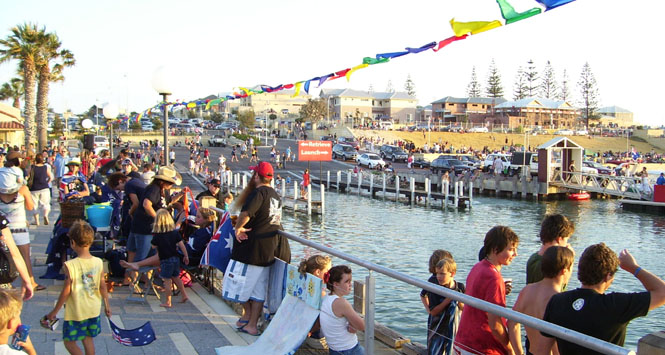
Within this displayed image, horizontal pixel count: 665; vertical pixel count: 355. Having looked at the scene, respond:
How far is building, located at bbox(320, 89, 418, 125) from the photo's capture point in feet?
369

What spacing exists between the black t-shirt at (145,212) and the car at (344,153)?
47631 millimetres

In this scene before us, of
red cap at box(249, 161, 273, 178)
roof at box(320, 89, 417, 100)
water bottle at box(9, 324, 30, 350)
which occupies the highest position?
roof at box(320, 89, 417, 100)

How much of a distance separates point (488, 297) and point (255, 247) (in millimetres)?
2747

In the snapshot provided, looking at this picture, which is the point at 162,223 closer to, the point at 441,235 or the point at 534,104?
the point at 441,235

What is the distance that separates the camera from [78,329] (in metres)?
4.55

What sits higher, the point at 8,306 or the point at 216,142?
the point at 216,142

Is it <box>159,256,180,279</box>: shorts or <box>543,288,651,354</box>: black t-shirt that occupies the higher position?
<box>543,288,651,354</box>: black t-shirt

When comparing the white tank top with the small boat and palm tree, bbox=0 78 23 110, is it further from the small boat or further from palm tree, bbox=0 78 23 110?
palm tree, bbox=0 78 23 110

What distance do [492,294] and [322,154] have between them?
31.0 metres

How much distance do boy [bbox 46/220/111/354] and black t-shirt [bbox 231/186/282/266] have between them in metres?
1.47

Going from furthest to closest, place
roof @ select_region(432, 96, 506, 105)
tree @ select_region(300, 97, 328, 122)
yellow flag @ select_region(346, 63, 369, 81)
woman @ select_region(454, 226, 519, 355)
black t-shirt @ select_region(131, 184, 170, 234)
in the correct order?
roof @ select_region(432, 96, 506, 105) → tree @ select_region(300, 97, 328, 122) → yellow flag @ select_region(346, 63, 369, 81) → black t-shirt @ select_region(131, 184, 170, 234) → woman @ select_region(454, 226, 519, 355)

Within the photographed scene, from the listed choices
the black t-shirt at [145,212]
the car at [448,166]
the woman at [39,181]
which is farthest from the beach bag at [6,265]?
the car at [448,166]

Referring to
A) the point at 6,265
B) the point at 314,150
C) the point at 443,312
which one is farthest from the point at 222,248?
the point at 314,150

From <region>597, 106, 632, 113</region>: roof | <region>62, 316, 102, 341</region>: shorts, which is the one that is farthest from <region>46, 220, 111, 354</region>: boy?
<region>597, 106, 632, 113</region>: roof
